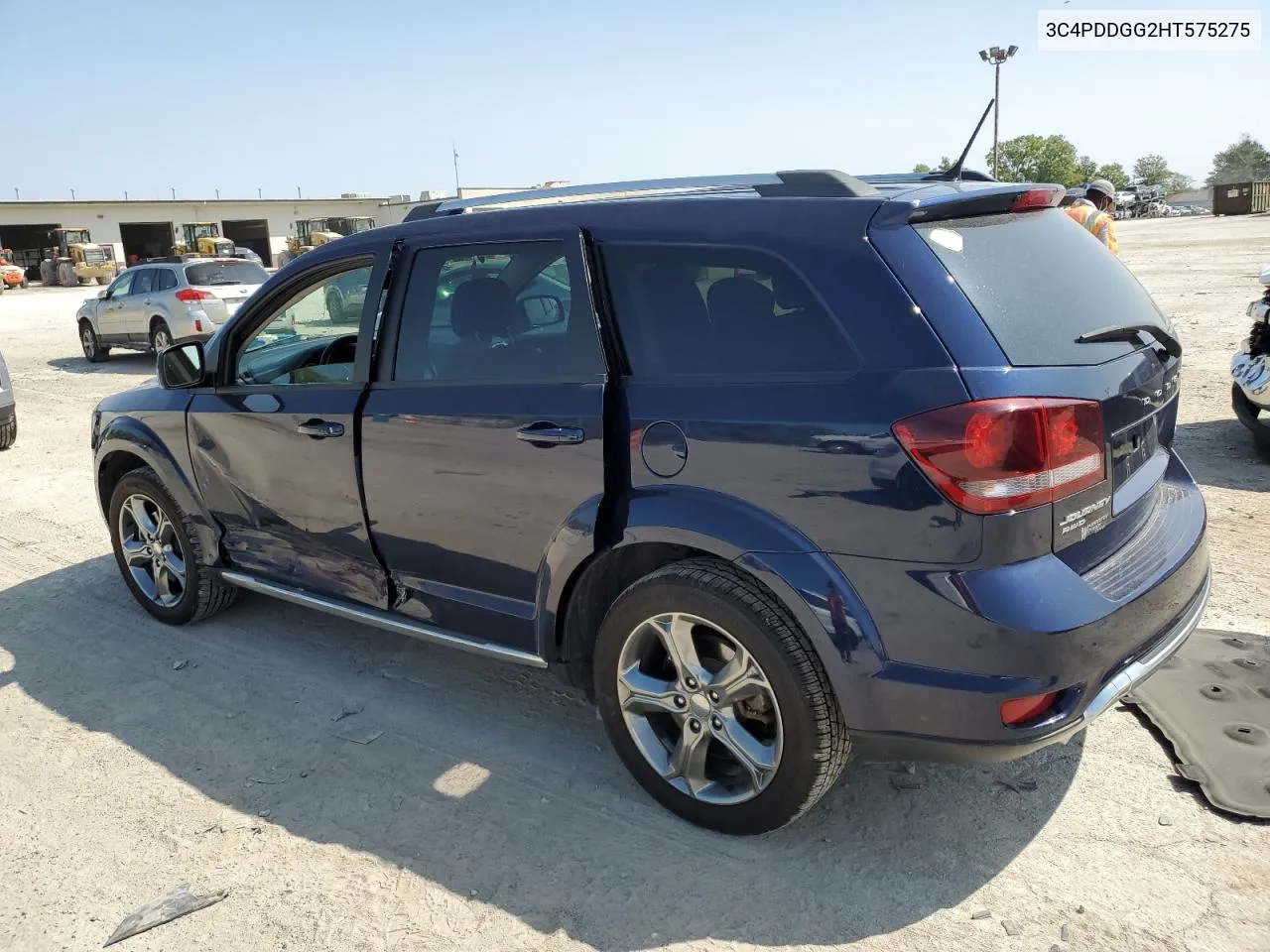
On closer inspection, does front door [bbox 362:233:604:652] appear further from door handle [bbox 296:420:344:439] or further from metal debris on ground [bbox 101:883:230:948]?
metal debris on ground [bbox 101:883:230:948]

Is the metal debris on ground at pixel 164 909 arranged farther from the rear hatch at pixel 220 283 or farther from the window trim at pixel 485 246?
the rear hatch at pixel 220 283

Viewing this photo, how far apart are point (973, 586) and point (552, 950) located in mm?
1459

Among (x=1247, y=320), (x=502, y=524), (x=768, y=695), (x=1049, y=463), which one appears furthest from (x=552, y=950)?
(x=1247, y=320)

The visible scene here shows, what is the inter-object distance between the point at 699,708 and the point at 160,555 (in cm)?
317

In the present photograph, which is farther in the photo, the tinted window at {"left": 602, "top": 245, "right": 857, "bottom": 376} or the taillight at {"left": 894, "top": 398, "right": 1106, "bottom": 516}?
the tinted window at {"left": 602, "top": 245, "right": 857, "bottom": 376}

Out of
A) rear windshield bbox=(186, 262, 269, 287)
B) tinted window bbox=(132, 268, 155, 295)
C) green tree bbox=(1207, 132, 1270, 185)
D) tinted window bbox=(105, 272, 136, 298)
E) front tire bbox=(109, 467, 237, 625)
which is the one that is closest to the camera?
front tire bbox=(109, 467, 237, 625)

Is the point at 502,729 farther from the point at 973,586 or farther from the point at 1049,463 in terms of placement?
the point at 1049,463

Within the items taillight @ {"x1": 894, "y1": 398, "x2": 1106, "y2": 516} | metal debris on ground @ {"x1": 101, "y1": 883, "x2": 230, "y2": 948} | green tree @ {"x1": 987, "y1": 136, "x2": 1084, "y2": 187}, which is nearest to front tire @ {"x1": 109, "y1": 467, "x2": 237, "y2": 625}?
metal debris on ground @ {"x1": 101, "y1": 883, "x2": 230, "y2": 948}

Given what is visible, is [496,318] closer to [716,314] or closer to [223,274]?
[716,314]

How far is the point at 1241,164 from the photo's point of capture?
130125 mm

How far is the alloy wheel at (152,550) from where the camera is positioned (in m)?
4.82

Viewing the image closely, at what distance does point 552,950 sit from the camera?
262cm

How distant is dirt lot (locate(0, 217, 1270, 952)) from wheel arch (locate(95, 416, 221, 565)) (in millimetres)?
566

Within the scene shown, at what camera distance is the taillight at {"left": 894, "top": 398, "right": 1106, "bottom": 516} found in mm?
2436
